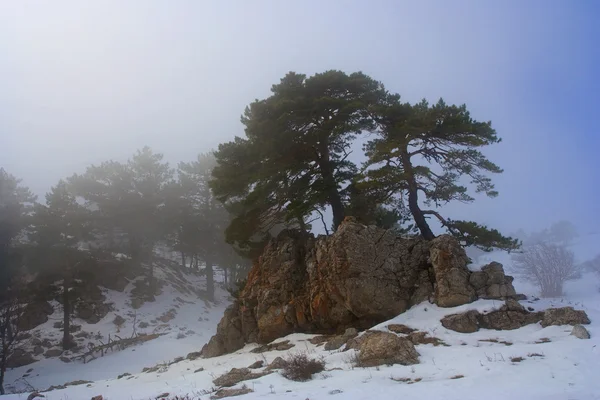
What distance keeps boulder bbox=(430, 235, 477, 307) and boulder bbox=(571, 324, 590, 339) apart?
3264 millimetres

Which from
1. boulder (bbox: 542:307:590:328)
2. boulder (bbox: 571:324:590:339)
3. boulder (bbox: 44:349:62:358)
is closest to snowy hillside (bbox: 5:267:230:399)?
boulder (bbox: 44:349:62:358)

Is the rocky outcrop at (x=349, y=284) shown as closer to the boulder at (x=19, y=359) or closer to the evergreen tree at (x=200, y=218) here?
the boulder at (x=19, y=359)

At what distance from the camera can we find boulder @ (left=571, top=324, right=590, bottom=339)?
31.5ft

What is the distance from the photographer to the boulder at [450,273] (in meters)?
13.0

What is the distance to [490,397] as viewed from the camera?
21.0 feet

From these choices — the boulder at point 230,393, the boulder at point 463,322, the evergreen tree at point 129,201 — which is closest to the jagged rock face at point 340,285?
the boulder at point 463,322

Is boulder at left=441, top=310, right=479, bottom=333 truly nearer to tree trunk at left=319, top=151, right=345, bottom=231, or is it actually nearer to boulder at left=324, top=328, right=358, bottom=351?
boulder at left=324, top=328, right=358, bottom=351

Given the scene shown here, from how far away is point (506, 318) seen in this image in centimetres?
1182

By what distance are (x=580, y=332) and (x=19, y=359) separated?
98.9 ft

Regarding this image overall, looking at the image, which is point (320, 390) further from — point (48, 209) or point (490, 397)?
point (48, 209)

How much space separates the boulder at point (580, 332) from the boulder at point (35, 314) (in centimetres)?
3165

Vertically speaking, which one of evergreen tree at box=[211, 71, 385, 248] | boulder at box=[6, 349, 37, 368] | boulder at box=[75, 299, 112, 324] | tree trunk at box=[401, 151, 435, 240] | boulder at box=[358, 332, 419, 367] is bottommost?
boulder at box=[6, 349, 37, 368]

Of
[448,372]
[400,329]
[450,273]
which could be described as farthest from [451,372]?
[450,273]

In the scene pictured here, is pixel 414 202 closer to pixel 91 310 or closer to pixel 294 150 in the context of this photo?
pixel 294 150
